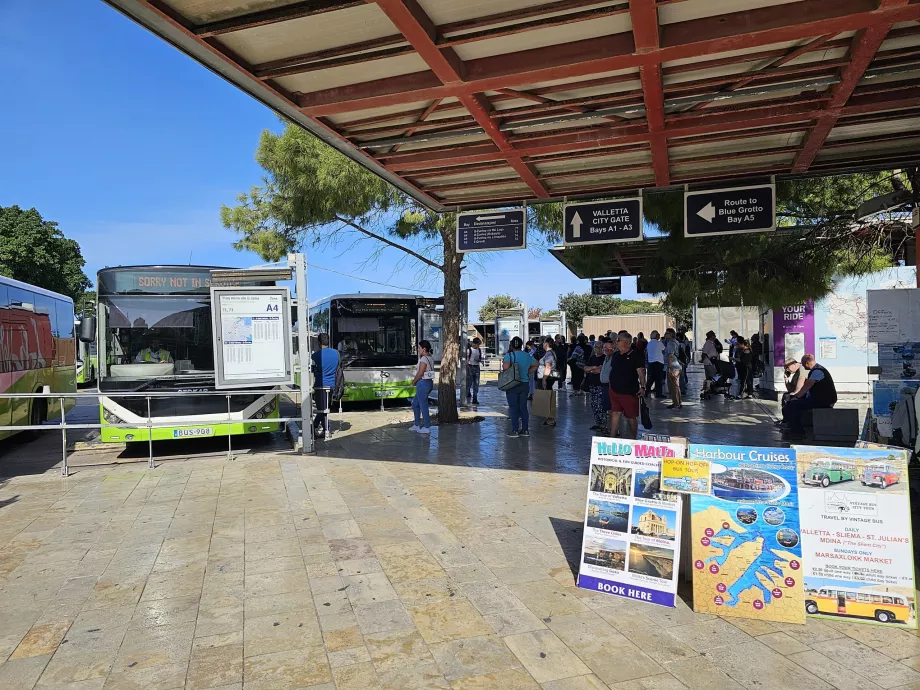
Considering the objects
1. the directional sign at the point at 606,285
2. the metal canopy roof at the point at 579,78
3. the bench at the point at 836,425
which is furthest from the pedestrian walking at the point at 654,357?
the metal canopy roof at the point at 579,78

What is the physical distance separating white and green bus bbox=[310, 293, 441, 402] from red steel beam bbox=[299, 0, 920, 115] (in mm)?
10903

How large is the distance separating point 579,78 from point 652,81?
2.18 feet

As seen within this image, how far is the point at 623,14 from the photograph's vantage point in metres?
4.47

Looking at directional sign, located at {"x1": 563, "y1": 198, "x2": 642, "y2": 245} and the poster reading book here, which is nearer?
the poster reading book here

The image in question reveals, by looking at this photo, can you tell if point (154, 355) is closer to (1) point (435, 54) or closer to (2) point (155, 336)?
(2) point (155, 336)

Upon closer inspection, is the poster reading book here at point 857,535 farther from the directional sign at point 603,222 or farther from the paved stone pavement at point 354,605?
the directional sign at point 603,222

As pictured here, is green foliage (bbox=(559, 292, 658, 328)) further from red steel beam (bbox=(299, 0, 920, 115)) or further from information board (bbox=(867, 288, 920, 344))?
red steel beam (bbox=(299, 0, 920, 115))

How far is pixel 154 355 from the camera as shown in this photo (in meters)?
10.4

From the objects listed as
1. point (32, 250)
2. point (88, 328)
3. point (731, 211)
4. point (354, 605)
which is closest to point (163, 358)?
point (88, 328)

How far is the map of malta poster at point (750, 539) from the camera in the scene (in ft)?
12.6

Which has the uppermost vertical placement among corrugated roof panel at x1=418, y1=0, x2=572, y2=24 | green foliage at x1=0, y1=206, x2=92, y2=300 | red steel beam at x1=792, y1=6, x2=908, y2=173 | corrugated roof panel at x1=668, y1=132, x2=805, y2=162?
green foliage at x1=0, y1=206, x2=92, y2=300

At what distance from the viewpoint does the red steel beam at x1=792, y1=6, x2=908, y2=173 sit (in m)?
4.57

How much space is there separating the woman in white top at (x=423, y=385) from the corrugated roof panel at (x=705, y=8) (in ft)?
24.9

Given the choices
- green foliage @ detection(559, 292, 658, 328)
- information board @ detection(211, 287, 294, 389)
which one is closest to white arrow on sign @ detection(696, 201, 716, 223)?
information board @ detection(211, 287, 294, 389)
